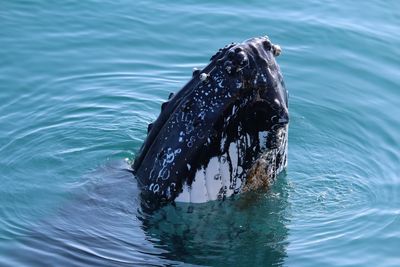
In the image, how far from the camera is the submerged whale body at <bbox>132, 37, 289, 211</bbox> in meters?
8.92

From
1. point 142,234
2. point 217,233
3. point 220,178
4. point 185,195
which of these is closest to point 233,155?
point 220,178

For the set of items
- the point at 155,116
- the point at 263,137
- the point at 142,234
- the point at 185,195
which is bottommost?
the point at 142,234

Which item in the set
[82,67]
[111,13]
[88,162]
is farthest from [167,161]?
[111,13]

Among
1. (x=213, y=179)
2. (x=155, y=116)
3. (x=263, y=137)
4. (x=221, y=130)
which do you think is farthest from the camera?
(x=155, y=116)

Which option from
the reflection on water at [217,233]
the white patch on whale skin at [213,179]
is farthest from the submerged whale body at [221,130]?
the reflection on water at [217,233]

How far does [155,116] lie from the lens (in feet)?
45.4

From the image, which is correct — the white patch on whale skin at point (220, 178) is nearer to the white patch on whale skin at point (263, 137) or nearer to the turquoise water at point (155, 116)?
the white patch on whale skin at point (263, 137)

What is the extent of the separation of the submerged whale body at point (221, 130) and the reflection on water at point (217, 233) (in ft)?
0.48

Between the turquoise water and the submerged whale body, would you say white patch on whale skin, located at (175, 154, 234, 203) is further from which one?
the turquoise water

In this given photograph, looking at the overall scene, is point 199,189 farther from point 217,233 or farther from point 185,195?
point 217,233

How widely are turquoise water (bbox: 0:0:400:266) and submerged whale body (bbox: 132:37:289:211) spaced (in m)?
0.31

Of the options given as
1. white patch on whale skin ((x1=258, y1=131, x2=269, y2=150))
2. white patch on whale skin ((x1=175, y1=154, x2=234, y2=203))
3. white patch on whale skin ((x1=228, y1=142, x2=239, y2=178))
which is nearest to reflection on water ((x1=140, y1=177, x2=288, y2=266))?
white patch on whale skin ((x1=175, y1=154, x2=234, y2=203))

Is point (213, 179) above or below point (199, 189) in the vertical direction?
above

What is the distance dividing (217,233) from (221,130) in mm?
1207
